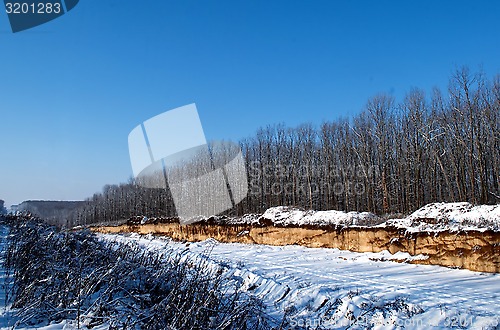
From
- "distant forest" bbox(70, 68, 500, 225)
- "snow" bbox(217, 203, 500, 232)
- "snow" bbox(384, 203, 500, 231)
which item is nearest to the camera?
"snow" bbox(384, 203, 500, 231)

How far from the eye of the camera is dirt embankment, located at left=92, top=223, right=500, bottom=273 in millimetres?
11477

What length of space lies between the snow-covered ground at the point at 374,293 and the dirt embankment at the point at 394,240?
50 centimetres

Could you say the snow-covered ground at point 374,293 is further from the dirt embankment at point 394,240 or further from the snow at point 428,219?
the snow at point 428,219

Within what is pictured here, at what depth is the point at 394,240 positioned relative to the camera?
14.8m

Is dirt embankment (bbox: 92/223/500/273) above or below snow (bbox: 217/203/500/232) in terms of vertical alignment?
below

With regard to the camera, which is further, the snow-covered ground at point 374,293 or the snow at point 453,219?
the snow at point 453,219

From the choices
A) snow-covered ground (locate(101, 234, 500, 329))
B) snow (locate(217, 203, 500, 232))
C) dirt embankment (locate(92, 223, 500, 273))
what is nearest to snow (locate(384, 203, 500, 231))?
snow (locate(217, 203, 500, 232))

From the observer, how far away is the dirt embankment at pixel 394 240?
37.7 feet

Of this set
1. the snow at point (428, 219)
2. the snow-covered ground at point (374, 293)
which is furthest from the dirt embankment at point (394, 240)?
the snow-covered ground at point (374, 293)

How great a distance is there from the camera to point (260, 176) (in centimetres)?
4788

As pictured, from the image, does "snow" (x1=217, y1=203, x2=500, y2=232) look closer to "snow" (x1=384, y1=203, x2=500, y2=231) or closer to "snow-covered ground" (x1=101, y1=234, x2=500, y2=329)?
"snow" (x1=384, y1=203, x2=500, y2=231)

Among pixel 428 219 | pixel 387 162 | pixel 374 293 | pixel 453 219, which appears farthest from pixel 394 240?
pixel 387 162

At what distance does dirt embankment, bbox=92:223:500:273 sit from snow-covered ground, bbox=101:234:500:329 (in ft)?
1.64

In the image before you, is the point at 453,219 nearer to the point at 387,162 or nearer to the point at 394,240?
the point at 394,240
